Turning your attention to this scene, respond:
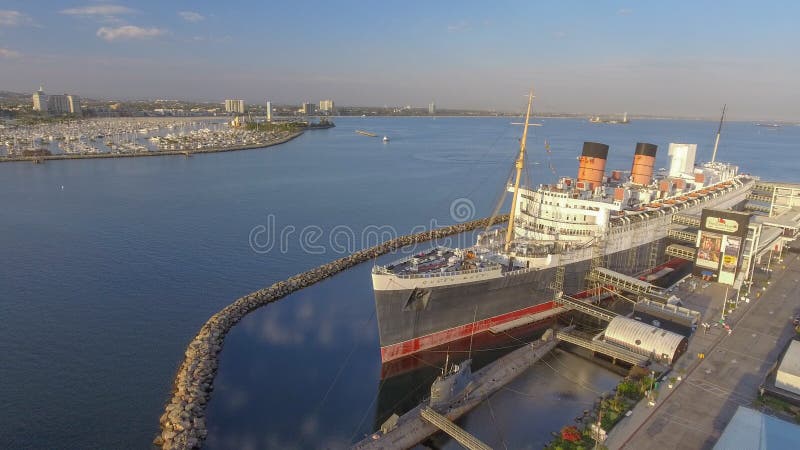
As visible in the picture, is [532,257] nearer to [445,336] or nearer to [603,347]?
[603,347]

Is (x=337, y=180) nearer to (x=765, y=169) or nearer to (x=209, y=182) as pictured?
(x=209, y=182)

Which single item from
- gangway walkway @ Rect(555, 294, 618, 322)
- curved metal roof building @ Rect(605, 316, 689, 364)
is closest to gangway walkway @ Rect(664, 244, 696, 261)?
gangway walkway @ Rect(555, 294, 618, 322)

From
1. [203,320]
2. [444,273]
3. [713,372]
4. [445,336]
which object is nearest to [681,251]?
[713,372]

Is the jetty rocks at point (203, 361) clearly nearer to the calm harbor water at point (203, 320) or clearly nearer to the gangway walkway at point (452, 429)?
the calm harbor water at point (203, 320)

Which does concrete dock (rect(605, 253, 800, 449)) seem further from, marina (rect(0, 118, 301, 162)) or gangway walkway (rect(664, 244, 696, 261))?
marina (rect(0, 118, 301, 162))

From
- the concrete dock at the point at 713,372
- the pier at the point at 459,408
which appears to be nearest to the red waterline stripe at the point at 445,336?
the pier at the point at 459,408

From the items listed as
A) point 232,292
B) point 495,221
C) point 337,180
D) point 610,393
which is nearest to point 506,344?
point 610,393

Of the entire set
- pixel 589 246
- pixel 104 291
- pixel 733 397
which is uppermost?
pixel 589 246
